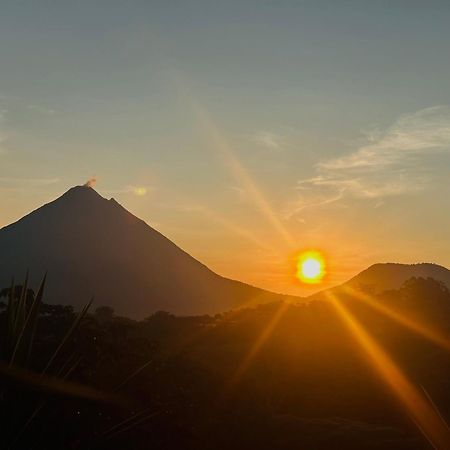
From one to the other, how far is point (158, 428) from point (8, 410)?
5.77m

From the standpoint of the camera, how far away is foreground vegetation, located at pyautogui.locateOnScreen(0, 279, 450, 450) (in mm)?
7426

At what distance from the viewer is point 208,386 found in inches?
741

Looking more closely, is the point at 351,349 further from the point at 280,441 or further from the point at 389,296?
the point at 280,441

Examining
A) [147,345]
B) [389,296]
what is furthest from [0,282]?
[147,345]

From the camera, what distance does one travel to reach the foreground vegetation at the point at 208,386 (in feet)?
24.4

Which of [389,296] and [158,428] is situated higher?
[389,296]

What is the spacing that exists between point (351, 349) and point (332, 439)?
2803 centimetres

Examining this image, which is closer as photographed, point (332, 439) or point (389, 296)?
point (332, 439)

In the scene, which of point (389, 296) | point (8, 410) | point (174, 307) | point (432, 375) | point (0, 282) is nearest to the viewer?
point (8, 410)

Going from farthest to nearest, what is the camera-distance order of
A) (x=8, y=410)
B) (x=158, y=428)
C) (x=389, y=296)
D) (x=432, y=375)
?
(x=389, y=296) → (x=432, y=375) → (x=158, y=428) → (x=8, y=410)

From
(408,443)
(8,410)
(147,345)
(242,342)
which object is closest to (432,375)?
(242,342)

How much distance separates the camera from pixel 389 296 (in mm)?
58781

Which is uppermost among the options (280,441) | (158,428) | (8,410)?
(8,410)

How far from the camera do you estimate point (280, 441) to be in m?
16.2
